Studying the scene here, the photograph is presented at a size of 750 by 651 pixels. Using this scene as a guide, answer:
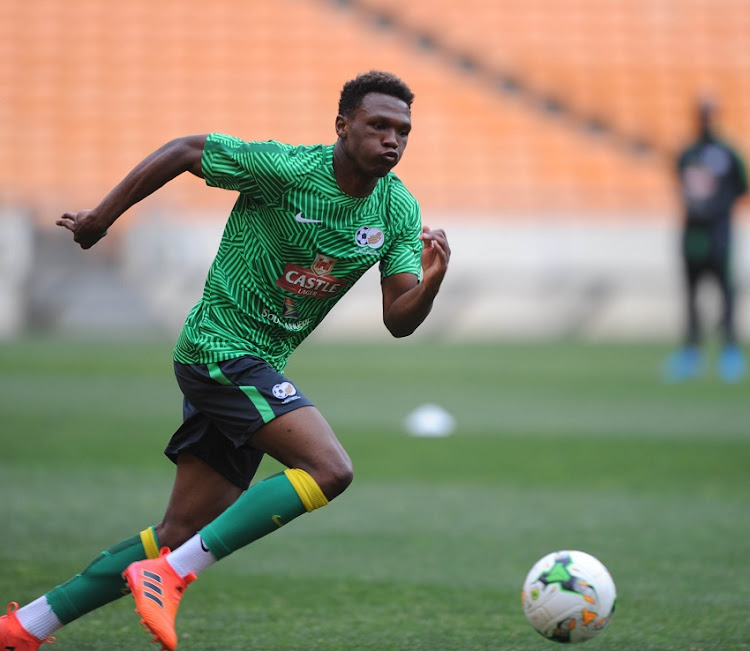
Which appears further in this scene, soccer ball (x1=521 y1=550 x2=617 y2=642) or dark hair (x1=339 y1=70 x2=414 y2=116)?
dark hair (x1=339 y1=70 x2=414 y2=116)

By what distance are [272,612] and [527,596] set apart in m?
1.15

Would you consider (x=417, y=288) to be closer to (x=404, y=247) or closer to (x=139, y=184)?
(x=404, y=247)

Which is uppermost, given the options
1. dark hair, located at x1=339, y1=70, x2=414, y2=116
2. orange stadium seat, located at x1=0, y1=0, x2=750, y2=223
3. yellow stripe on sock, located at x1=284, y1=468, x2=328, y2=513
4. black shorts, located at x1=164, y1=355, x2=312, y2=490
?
orange stadium seat, located at x1=0, y1=0, x2=750, y2=223

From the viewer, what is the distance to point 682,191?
12828 millimetres

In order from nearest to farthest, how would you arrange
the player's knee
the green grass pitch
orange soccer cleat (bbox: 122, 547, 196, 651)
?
orange soccer cleat (bbox: 122, 547, 196, 651) → the player's knee → the green grass pitch

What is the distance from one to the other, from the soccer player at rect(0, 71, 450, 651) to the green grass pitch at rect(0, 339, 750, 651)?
398mm

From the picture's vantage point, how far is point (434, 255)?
13.4 ft

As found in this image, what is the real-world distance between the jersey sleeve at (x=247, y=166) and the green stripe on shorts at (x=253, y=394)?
2.06ft

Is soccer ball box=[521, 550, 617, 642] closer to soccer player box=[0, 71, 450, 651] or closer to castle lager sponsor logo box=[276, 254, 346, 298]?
soccer player box=[0, 71, 450, 651]

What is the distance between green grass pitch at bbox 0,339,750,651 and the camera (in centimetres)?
462

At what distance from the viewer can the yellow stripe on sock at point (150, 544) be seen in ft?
13.7

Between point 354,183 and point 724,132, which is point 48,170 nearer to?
point 724,132

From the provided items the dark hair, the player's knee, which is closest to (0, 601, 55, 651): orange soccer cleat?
the player's knee

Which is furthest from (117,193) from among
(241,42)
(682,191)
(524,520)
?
(241,42)
